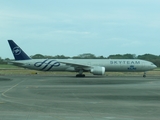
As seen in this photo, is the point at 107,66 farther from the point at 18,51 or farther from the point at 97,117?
the point at 97,117

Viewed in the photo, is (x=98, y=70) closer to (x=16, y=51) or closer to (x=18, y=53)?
(x=18, y=53)

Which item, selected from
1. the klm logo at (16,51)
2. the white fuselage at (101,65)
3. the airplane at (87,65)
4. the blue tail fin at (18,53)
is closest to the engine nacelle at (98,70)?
the airplane at (87,65)

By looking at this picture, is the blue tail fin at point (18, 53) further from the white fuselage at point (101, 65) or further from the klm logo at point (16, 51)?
the white fuselage at point (101, 65)

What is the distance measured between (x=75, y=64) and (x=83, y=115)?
3325 cm

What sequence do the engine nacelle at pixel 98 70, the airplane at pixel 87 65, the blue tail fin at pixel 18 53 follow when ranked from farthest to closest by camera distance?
the blue tail fin at pixel 18 53 < the airplane at pixel 87 65 < the engine nacelle at pixel 98 70

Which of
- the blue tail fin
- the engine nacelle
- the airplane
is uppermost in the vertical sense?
the blue tail fin

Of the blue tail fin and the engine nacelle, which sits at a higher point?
the blue tail fin

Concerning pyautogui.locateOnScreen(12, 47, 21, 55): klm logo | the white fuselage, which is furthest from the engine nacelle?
pyautogui.locateOnScreen(12, 47, 21, 55): klm logo

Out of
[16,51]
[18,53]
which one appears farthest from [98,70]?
[16,51]

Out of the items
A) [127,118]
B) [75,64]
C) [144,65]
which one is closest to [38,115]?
[127,118]

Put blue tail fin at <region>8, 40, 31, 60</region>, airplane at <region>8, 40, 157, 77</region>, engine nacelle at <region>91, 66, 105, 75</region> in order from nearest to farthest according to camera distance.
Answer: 1. engine nacelle at <region>91, 66, 105, 75</region>
2. airplane at <region>8, 40, 157, 77</region>
3. blue tail fin at <region>8, 40, 31, 60</region>

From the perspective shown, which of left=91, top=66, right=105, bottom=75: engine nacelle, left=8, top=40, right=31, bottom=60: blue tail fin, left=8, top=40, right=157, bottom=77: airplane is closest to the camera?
left=91, top=66, right=105, bottom=75: engine nacelle

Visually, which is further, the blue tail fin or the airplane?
the blue tail fin

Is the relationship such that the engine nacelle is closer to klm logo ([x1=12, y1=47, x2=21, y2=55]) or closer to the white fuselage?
the white fuselage
